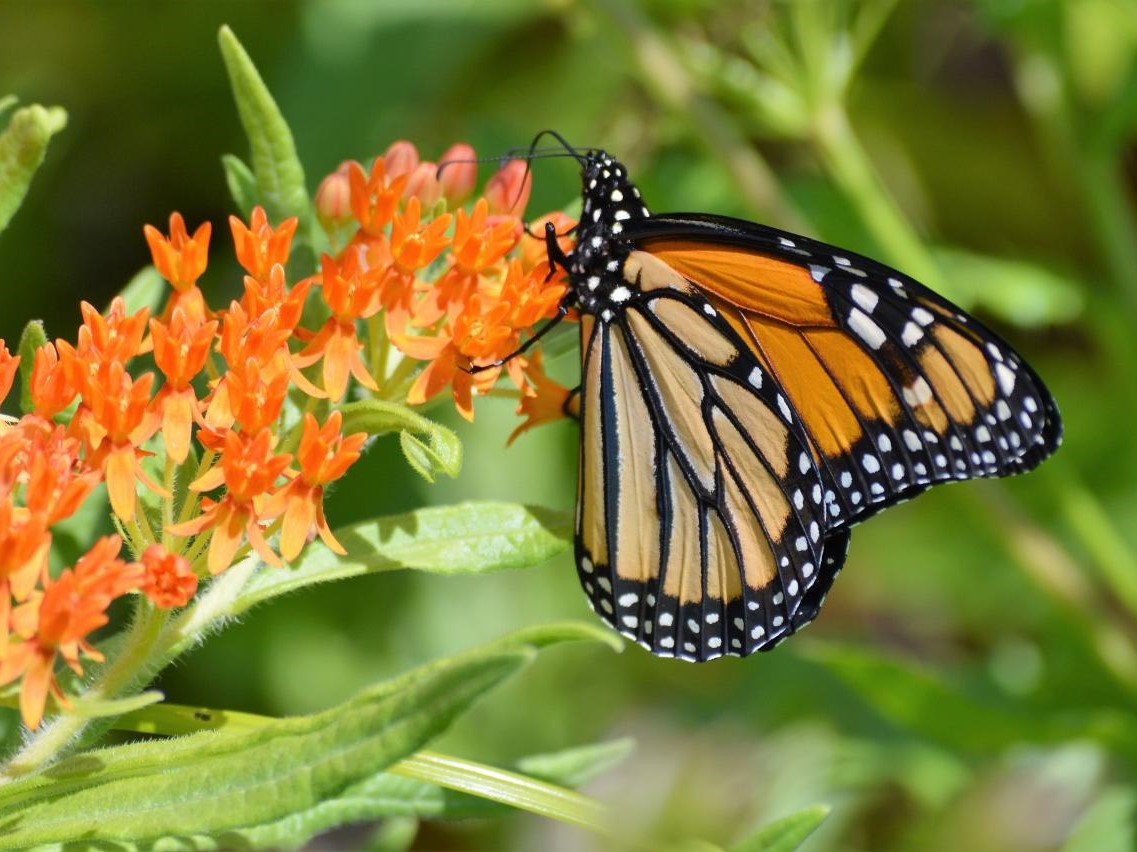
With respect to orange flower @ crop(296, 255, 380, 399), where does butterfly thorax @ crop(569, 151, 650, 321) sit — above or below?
above

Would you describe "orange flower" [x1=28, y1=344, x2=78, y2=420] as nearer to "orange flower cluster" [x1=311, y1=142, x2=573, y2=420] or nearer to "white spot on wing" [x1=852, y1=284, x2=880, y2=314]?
"orange flower cluster" [x1=311, y1=142, x2=573, y2=420]

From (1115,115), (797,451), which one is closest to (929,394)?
(797,451)

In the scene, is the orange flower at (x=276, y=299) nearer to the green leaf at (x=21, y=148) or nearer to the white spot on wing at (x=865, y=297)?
the green leaf at (x=21, y=148)

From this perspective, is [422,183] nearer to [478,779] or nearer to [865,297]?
[865,297]

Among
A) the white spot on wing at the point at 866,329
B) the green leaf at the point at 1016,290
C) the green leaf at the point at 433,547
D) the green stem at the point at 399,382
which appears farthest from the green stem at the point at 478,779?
the green leaf at the point at 1016,290

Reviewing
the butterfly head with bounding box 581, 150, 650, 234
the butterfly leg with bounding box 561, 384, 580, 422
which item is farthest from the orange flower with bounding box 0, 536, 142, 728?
the butterfly head with bounding box 581, 150, 650, 234

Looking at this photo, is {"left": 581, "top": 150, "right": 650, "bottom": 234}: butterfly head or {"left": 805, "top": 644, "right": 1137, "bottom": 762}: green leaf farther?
{"left": 805, "top": 644, "right": 1137, "bottom": 762}: green leaf

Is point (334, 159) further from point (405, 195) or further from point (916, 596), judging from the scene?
point (916, 596)

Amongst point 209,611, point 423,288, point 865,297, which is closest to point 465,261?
point 423,288
